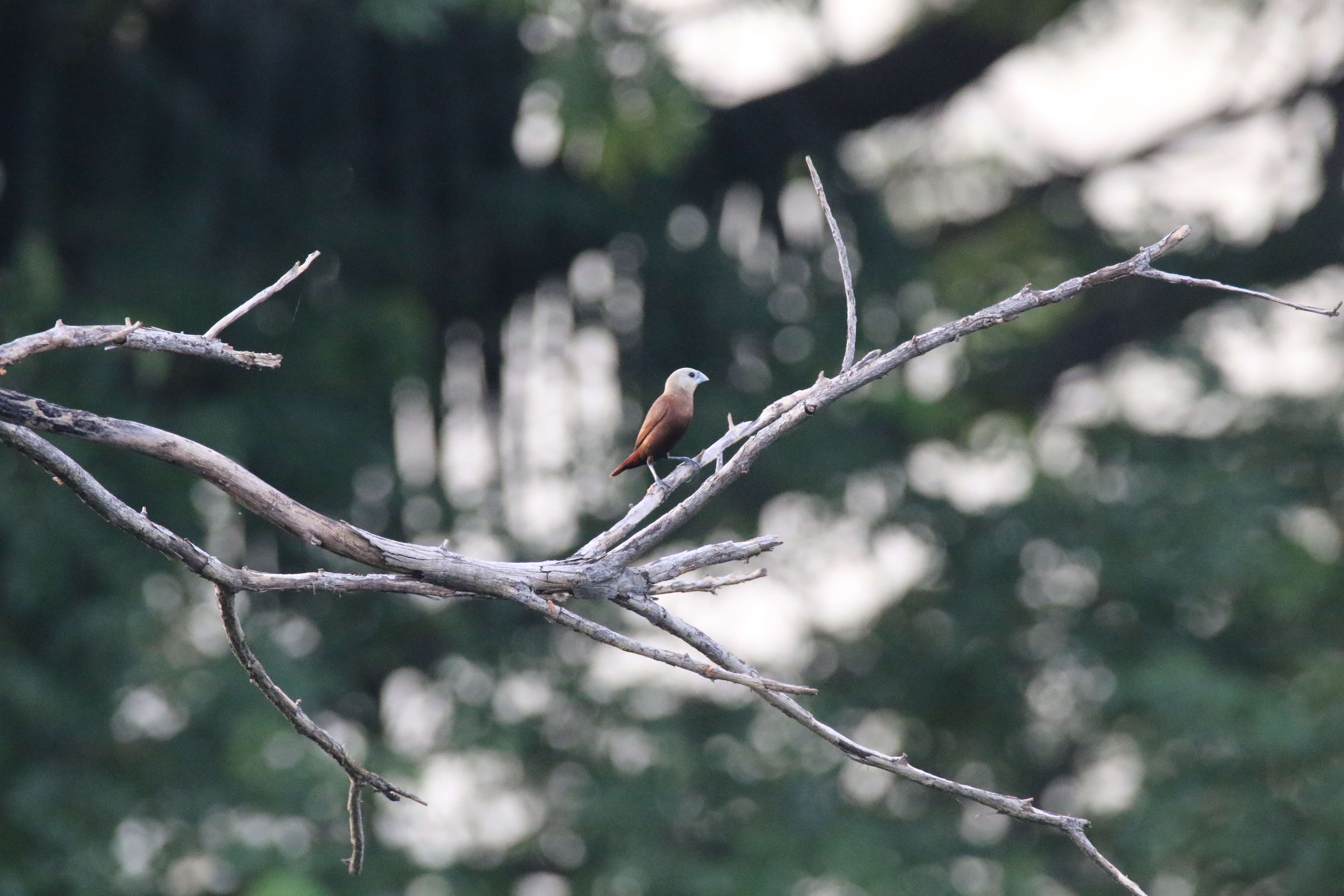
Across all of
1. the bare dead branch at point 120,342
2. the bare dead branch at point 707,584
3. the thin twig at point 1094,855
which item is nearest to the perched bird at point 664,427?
the bare dead branch at point 707,584

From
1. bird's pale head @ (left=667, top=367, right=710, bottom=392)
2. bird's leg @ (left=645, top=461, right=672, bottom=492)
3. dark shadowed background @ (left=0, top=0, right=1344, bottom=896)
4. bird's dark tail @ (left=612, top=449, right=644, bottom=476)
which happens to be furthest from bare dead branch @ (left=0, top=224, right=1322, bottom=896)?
dark shadowed background @ (left=0, top=0, right=1344, bottom=896)

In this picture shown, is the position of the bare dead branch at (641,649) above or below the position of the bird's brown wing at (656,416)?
below

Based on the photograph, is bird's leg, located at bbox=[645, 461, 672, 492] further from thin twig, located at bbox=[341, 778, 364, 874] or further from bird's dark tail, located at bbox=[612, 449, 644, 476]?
thin twig, located at bbox=[341, 778, 364, 874]

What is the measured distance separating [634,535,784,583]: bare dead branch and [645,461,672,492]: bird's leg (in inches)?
12.8

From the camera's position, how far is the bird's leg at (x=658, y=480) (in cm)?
248

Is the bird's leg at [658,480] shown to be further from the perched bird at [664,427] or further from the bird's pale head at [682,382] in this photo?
the bird's pale head at [682,382]

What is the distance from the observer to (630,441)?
29.7 feet

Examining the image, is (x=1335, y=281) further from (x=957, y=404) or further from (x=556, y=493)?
(x=556, y=493)

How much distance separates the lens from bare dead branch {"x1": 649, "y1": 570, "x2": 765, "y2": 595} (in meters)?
2.08

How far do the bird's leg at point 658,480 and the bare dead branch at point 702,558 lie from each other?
1.07 ft

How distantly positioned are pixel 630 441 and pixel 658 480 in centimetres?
643

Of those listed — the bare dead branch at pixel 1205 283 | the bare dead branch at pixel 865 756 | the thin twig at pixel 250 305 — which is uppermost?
the thin twig at pixel 250 305

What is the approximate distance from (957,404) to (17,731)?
22.7 ft

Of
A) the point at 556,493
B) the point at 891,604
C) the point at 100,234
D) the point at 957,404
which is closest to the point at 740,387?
the point at 556,493
